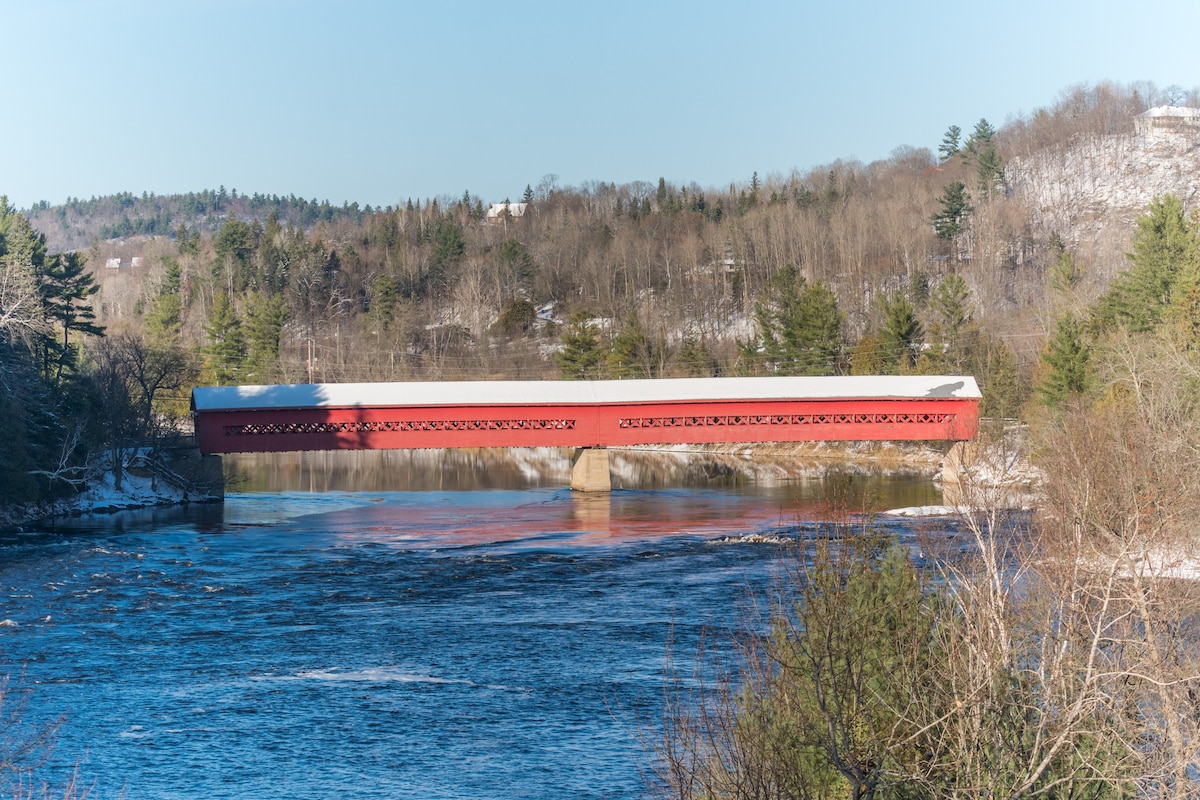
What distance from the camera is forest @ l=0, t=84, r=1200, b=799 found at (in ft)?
22.3

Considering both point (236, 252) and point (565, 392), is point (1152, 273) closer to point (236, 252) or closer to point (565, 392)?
point (565, 392)

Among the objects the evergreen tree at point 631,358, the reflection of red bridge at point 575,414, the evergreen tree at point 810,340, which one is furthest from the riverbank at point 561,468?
the evergreen tree at point 631,358

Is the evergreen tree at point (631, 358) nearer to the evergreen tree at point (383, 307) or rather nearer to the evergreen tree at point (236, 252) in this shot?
the evergreen tree at point (383, 307)

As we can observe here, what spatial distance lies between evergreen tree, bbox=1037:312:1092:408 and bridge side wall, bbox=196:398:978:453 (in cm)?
281

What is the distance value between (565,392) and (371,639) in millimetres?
21592

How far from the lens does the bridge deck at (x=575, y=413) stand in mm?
37156

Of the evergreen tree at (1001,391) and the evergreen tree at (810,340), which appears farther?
the evergreen tree at (810,340)

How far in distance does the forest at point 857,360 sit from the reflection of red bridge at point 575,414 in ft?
7.61

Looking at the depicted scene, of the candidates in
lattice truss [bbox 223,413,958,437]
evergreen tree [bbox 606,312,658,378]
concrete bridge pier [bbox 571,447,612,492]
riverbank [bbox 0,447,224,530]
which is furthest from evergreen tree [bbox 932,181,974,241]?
riverbank [bbox 0,447,224,530]

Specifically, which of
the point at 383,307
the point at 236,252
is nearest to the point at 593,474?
the point at 383,307

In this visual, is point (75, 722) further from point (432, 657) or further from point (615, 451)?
point (615, 451)

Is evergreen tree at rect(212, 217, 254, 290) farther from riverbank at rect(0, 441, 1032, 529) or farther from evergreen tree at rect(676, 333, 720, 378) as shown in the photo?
evergreen tree at rect(676, 333, 720, 378)

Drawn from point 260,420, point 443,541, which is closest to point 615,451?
point 260,420

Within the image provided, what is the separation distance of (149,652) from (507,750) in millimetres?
6633
